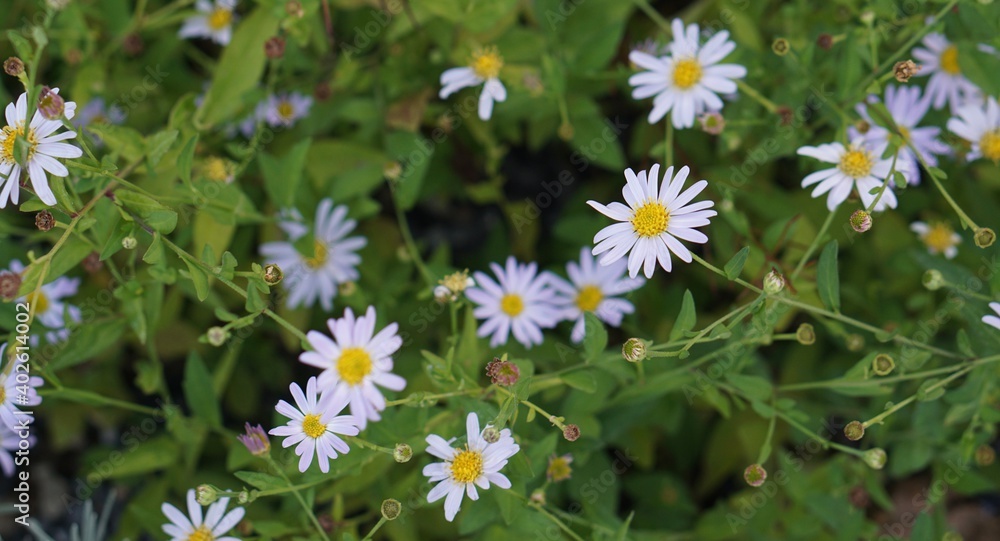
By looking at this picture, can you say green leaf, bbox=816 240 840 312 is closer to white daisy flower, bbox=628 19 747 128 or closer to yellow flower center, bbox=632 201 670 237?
yellow flower center, bbox=632 201 670 237

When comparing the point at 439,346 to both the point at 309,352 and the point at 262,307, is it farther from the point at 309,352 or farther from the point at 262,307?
the point at 262,307

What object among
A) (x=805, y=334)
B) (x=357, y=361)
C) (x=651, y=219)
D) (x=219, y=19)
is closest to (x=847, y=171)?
(x=805, y=334)

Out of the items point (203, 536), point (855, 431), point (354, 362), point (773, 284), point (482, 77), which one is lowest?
point (855, 431)

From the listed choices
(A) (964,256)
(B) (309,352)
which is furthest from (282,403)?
(A) (964,256)

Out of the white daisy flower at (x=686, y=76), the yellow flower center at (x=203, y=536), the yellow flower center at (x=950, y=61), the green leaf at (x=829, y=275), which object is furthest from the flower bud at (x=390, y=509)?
the yellow flower center at (x=950, y=61)

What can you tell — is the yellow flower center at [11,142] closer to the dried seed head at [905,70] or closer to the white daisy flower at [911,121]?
the dried seed head at [905,70]

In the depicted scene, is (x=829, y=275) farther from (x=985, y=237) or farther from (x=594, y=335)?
(x=594, y=335)

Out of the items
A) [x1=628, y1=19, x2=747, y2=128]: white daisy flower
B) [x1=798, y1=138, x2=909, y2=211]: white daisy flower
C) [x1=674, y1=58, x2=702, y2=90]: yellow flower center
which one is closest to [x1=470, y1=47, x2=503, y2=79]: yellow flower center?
[x1=628, y1=19, x2=747, y2=128]: white daisy flower
